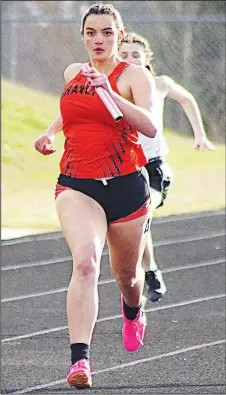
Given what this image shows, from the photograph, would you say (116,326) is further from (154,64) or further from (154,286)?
(154,64)

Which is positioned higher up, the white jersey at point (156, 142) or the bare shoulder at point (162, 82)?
the bare shoulder at point (162, 82)

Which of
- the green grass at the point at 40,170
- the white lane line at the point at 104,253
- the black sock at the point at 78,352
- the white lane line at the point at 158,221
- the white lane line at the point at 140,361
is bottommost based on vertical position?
the green grass at the point at 40,170

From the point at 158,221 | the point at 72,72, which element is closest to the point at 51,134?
the point at 72,72

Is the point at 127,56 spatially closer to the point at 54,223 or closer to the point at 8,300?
the point at 8,300

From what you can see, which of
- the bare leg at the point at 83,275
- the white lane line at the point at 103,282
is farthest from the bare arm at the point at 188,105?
the white lane line at the point at 103,282

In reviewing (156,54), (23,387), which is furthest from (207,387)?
(156,54)

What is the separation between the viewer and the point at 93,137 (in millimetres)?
4730

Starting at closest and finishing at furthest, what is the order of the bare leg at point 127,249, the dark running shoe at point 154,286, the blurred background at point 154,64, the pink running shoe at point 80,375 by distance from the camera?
the pink running shoe at point 80,375 < the bare leg at point 127,249 < the dark running shoe at point 154,286 < the blurred background at point 154,64

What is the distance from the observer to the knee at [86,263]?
4512 mm

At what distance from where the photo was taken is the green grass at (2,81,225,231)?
15.2 metres

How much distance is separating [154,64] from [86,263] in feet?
43.3

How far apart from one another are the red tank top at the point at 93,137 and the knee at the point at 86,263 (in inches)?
14.8

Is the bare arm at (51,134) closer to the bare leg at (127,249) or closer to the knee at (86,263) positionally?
the bare leg at (127,249)

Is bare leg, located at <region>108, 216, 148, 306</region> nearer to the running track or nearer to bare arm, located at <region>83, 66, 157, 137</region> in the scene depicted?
bare arm, located at <region>83, 66, 157, 137</region>
